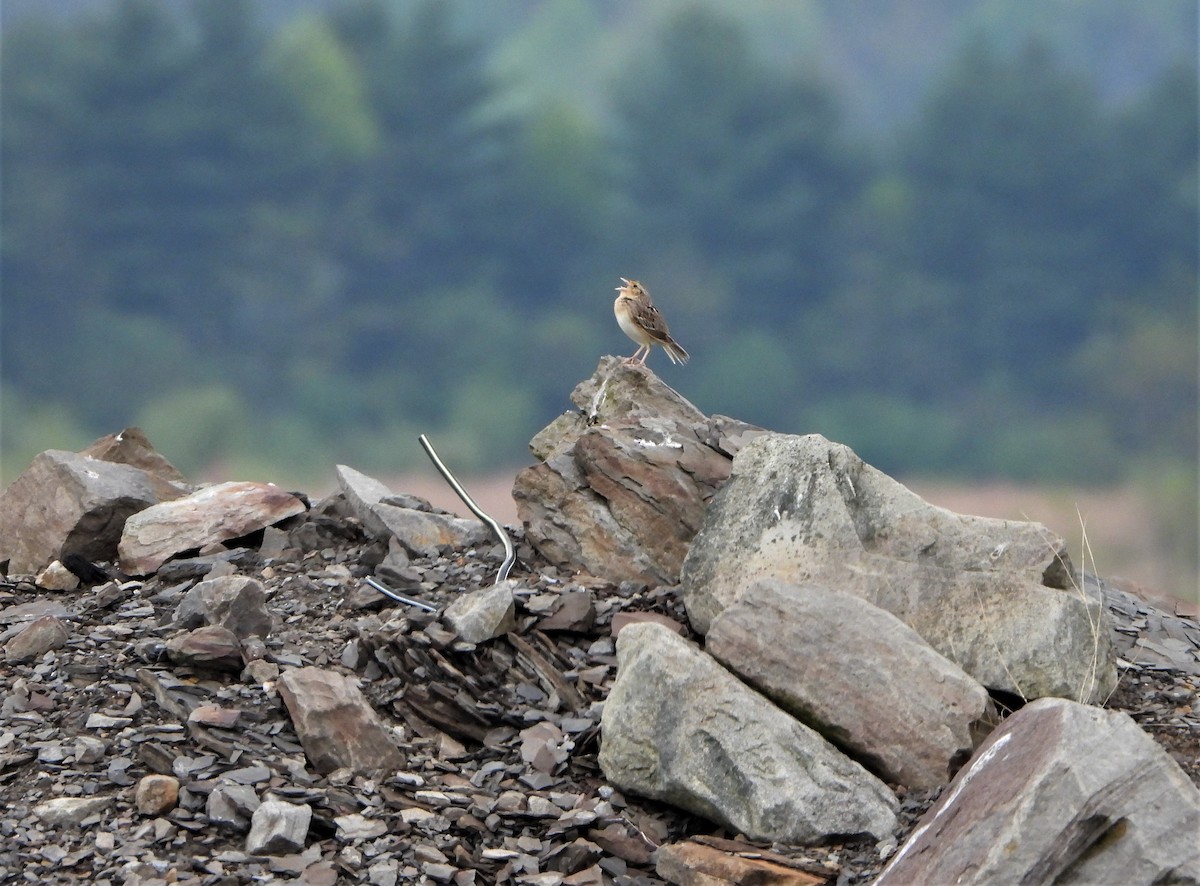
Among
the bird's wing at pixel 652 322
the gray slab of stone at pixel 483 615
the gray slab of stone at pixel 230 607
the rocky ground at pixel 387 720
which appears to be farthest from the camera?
the bird's wing at pixel 652 322

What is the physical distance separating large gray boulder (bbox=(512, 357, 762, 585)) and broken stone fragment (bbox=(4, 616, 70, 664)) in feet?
7.77

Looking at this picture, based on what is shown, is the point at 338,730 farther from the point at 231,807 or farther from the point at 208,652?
the point at 208,652

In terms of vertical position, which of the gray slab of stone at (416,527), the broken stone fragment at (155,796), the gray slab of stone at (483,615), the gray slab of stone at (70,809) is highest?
the gray slab of stone at (416,527)

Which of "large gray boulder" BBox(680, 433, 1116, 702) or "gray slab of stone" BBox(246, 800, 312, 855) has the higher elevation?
"large gray boulder" BBox(680, 433, 1116, 702)

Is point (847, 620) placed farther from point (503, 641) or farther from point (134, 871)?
point (134, 871)

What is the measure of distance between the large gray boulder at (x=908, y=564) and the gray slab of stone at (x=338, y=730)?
1.60 m

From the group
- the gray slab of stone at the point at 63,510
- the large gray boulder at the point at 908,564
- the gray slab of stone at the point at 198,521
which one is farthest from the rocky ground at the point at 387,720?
the gray slab of stone at the point at 63,510

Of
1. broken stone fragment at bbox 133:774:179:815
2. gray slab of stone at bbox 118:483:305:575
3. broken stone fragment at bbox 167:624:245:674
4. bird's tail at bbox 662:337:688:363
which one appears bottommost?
broken stone fragment at bbox 133:774:179:815

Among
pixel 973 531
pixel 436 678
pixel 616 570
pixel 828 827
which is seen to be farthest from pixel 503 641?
pixel 973 531

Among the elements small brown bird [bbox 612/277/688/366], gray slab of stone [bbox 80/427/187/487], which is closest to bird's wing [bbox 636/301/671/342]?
small brown bird [bbox 612/277/688/366]

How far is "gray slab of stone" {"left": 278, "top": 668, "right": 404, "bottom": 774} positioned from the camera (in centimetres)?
586

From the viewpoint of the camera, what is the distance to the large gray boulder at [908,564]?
628 centimetres

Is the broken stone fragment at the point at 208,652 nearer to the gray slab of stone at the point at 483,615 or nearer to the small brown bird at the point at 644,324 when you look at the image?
the gray slab of stone at the point at 483,615

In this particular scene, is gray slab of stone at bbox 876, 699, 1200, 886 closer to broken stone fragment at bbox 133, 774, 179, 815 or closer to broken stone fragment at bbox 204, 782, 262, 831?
broken stone fragment at bbox 204, 782, 262, 831
